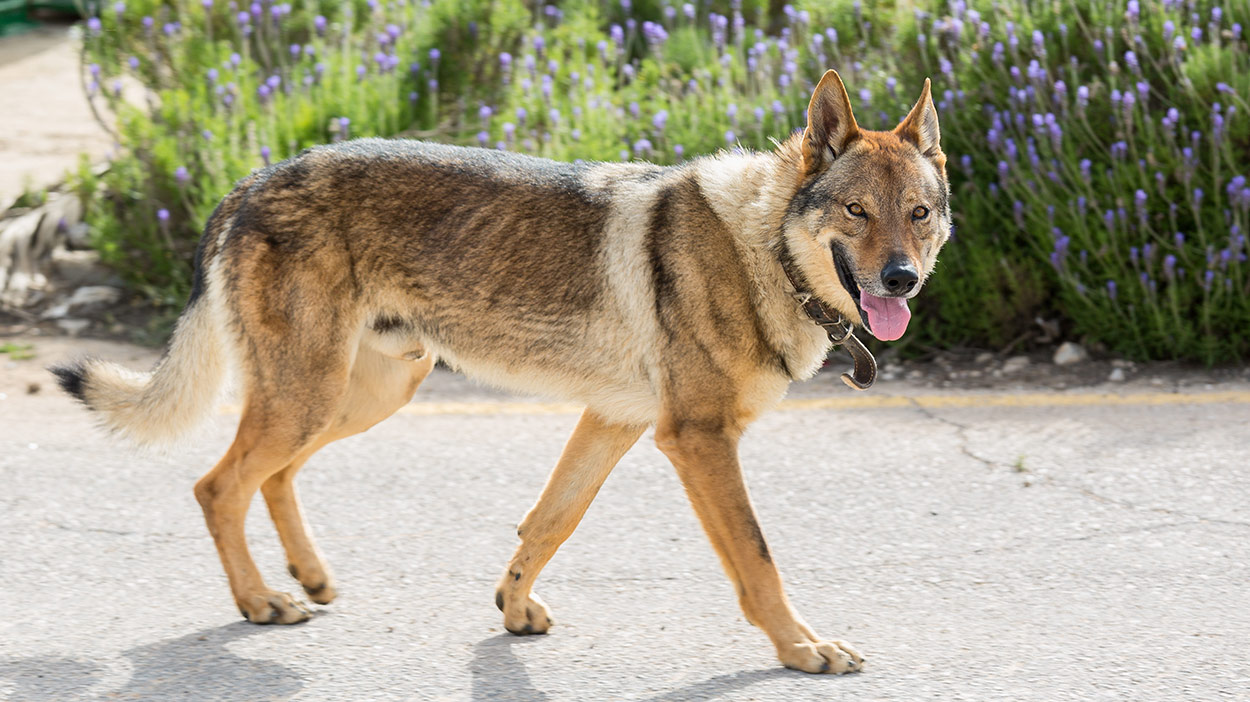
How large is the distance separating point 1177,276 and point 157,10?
6655 mm

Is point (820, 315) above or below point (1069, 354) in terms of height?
above

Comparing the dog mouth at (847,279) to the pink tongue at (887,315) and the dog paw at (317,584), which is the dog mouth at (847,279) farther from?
the dog paw at (317,584)

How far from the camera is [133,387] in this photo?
4316 mm

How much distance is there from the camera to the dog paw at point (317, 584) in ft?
13.9

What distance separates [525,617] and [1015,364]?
134 inches

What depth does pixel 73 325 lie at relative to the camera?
718cm

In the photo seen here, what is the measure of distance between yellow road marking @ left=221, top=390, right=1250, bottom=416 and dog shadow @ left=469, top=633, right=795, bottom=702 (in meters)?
2.11

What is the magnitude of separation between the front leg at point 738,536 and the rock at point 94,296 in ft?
15.0

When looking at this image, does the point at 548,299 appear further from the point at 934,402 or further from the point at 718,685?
the point at 934,402

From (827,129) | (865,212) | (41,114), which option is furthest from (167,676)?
(41,114)

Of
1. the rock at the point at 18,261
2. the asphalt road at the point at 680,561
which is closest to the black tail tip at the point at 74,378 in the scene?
the asphalt road at the point at 680,561

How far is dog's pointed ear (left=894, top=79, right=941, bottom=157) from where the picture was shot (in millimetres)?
4086

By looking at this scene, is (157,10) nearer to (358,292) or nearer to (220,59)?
(220,59)

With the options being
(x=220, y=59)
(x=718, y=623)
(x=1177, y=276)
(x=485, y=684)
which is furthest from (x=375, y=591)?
(x=220, y=59)
